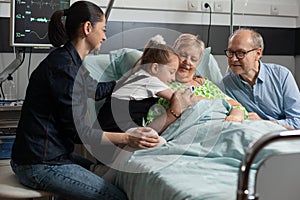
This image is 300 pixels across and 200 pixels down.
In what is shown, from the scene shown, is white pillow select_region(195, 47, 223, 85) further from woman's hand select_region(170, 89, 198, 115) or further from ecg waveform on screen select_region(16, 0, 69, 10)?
ecg waveform on screen select_region(16, 0, 69, 10)

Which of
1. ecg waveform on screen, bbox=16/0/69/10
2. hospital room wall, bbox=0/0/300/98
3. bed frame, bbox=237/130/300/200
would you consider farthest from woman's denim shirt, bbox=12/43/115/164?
hospital room wall, bbox=0/0/300/98

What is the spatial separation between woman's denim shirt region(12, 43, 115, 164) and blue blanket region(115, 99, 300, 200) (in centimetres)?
23

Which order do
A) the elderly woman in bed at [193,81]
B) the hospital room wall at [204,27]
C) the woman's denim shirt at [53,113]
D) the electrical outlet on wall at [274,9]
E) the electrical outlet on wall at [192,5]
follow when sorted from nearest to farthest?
the woman's denim shirt at [53,113], the elderly woman in bed at [193,81], the hospital room wall at [204,27], the electrical outlet on wall at [192,5], the electrical outlet on wall at [274,9]

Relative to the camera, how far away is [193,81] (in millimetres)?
2457

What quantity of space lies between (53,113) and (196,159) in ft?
1.96

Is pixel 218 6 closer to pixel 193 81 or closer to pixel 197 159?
pixel 193 81

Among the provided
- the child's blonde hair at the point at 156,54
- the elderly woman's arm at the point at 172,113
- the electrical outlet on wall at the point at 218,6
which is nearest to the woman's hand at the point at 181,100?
the elderly woman's arm at the point at 172,113

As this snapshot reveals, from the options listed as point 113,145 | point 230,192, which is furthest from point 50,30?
point 230,192

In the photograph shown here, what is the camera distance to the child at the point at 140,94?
2.21 metres

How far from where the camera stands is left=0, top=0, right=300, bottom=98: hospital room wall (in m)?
2.92

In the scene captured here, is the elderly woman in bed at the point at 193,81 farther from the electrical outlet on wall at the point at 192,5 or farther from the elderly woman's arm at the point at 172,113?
the electrical outlet on wall at the point at 192,5

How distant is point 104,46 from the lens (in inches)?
120

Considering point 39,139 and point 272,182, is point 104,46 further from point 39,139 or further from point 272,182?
point 272,182

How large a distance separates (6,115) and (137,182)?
3.51 ft
